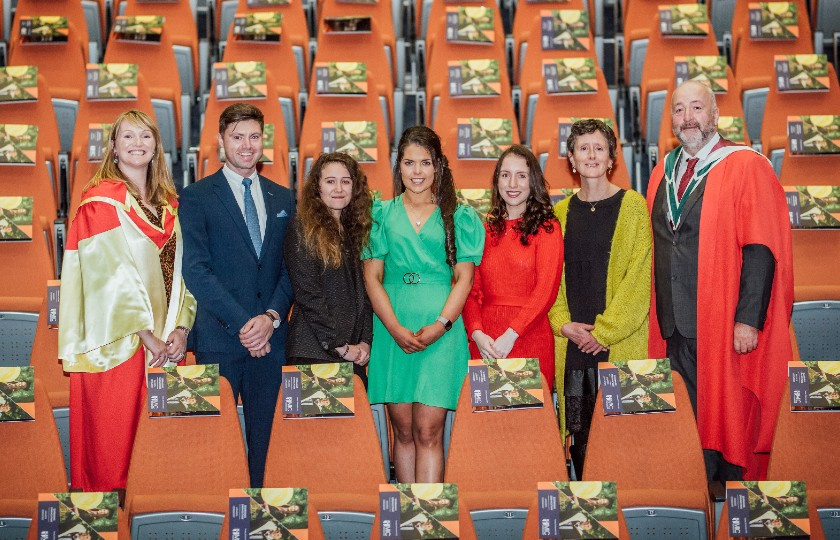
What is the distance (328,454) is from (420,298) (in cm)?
53

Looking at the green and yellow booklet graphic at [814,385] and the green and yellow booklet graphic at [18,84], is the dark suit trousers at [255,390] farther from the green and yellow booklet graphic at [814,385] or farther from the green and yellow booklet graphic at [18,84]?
the green and yellow booklet graphic at [18,84]

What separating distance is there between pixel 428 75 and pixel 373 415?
2142 millimetres

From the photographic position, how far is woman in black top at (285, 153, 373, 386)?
2.54 metres

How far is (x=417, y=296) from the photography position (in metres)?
2.62

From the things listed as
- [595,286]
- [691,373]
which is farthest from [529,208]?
[691,373]

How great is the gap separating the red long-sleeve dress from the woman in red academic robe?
0.79 metres

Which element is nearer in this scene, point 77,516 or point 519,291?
point 77,516

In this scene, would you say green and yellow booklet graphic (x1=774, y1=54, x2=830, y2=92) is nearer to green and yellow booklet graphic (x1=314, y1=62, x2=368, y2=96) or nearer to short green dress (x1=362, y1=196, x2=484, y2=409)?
green and yellow booklet graphic (x1=314, y1=62, x2=368, y2=96)

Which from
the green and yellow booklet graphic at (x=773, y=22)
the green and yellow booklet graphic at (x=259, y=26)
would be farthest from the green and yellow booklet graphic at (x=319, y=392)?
the green and yellow booklet graphic at (x=773, y=22)

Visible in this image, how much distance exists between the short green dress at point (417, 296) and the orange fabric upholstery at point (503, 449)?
11.4 inches

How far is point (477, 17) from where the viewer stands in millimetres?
4293

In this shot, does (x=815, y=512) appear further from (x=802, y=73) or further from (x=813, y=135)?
(x=802, y=73)

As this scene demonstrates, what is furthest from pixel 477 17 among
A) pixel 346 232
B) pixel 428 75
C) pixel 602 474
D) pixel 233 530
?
pixel 233 530

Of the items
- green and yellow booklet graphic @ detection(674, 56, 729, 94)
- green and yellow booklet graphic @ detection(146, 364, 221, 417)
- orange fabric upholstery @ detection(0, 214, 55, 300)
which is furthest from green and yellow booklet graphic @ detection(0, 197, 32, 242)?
green and yellow booklet graphic @ detection(674, 56, 729, 94)
